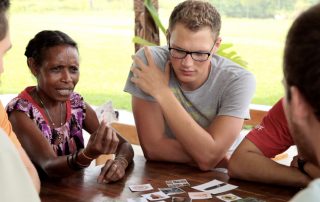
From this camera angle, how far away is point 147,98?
270 centimetres

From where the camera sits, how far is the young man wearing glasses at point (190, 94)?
2.50 meters

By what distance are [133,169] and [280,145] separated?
0.71m

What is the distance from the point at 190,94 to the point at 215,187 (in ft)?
2.32

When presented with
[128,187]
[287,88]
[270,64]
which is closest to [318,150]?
[287,88]

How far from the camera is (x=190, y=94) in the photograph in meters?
2.71

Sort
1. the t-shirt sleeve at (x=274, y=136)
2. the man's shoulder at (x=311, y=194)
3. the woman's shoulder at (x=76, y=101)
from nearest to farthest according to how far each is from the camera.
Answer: the man's shoulder at (x=311, y=194)
the t-shirt sleeve at (x=274, y=136)
the woman's shoulder at (x=76, y=101)

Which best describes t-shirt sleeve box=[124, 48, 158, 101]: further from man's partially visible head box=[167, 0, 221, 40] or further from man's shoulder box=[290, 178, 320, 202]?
man's shoulder box=[290, 178, 320, 202]

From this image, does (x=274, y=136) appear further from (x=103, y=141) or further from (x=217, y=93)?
(x=103, y=141)

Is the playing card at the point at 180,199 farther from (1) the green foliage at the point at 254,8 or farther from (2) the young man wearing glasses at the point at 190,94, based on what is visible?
(1) the green foliage at the point at 254,8

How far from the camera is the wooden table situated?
204cm

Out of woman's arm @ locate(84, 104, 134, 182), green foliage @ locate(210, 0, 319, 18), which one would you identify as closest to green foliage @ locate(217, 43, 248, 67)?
green foliage @ locate(210, 0, 319, 18)

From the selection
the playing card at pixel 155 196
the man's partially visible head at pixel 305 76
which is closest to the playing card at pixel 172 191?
the playing card at pixel 155 196

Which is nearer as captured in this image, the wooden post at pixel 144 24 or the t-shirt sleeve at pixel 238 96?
the t-shirt sleeve at pixel 238 96

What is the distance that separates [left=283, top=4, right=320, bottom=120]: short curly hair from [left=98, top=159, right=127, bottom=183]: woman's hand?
4.06 feet
